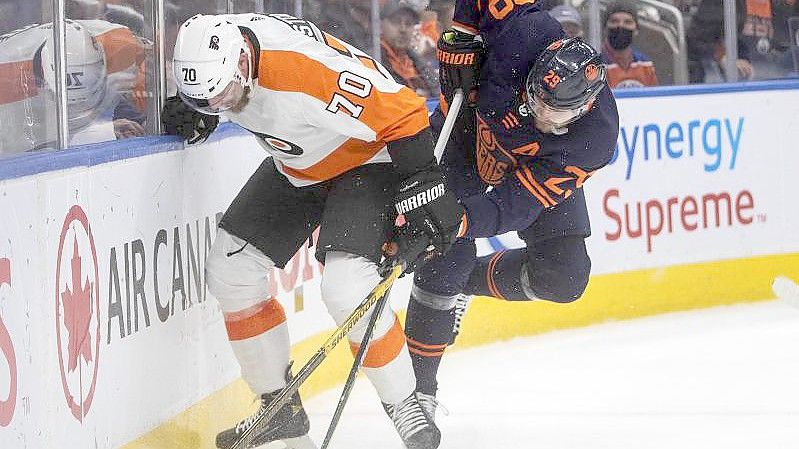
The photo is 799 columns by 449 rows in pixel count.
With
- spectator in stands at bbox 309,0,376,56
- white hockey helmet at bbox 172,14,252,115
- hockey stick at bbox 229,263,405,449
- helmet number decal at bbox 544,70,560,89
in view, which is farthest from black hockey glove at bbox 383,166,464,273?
spectator in stands at bbox 309,0,376,56

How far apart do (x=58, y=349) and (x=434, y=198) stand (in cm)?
93

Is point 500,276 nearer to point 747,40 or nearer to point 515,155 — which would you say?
point 515,155

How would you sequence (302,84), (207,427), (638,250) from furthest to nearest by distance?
(638,250) < (207,427) < (302,84)

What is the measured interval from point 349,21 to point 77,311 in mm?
2427

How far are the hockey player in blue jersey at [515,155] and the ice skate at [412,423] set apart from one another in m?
0.36

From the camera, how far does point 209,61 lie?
2.72 metres

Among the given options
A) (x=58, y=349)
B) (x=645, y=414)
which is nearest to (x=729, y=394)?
(x=645, y=414)

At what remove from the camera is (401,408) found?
3182mm

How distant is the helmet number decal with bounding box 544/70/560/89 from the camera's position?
309 centimetres

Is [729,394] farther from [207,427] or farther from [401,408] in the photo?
[207,427]

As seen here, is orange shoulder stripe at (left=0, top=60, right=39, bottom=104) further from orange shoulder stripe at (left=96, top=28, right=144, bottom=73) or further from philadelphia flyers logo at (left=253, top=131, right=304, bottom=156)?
philadelphia flyers logo at (left=253, top=131, right=304, bottom=156)

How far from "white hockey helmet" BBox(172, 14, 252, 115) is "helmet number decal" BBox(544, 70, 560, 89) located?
73cm

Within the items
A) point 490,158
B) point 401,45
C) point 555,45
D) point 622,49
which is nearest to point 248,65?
point 555,45

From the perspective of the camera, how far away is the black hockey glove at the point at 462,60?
3.52 m
